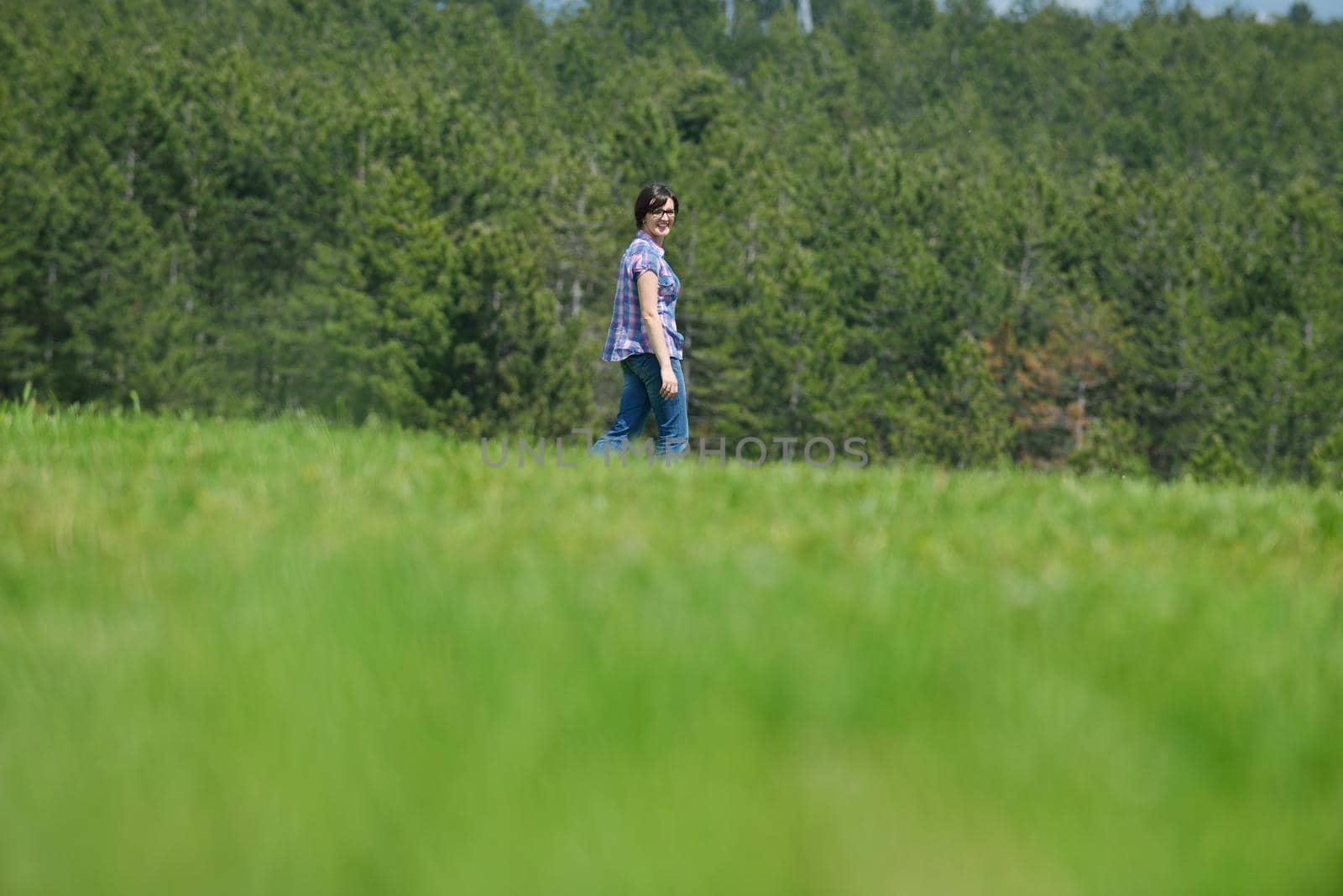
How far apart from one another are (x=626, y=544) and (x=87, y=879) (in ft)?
7.81

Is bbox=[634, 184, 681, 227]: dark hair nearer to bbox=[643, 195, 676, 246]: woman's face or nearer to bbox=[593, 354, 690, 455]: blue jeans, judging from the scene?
bbox=[643, 195, 676, 246]: woman's face

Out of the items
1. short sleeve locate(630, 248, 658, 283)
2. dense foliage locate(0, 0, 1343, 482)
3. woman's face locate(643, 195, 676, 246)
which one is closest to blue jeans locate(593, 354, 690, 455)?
short sleeve locate(630, 248, 658, 283)

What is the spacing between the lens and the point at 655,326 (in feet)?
27.6

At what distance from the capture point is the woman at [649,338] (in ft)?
27.7

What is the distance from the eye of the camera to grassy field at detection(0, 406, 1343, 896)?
2.26 meters

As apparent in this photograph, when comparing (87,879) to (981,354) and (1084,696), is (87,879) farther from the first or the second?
(981,354)

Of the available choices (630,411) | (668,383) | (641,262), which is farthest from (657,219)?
(630,411)

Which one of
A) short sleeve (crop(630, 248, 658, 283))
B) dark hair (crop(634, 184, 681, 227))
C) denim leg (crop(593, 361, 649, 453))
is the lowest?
denim leg (crop(593, 361, 649, 453))

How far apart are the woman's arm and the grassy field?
3.43 metres

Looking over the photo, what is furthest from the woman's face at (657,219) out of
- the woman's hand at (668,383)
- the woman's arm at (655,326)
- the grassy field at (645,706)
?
the grassy field at (645,706)

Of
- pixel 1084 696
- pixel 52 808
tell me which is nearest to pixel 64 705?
pixel 52 808

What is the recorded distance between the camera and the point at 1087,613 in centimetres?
374

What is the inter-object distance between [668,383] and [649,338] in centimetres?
34

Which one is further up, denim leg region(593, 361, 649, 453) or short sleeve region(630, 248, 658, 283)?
short sleeve region(630, 248, 658, 283)
